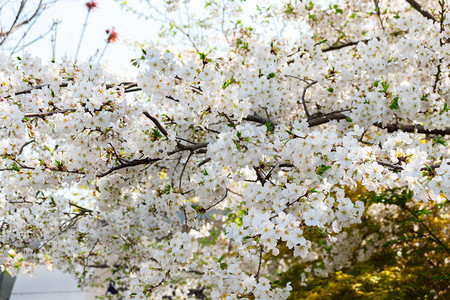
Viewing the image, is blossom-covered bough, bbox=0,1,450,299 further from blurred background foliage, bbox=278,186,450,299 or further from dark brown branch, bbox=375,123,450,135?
blurred background foliage, bbox=278,186,450,299

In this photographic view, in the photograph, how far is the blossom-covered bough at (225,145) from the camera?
8.86ft

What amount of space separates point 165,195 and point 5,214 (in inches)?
113

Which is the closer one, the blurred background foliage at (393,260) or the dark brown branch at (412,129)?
the dark brown branch at (412,129)

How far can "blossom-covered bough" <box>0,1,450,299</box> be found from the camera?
2.70 meters

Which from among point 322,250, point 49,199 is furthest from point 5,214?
point 322,250

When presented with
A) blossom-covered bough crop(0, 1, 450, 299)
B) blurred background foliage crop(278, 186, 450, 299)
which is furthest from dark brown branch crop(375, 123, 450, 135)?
blurred background foliage crop(278, 186, 450, 299)

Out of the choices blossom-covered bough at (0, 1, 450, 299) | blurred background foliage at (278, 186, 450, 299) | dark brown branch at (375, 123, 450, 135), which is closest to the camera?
blossom-covered bough at (0, 1, 450, 299)

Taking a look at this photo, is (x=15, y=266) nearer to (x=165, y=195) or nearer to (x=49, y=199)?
(x=49, y=199)

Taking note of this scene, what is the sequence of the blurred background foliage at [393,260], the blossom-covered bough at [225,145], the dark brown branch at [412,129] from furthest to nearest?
1. the blurred background foliage at [393,260]
2. the dark brown branch at [412,129]
3. the blossom-covered bough at [225,145]

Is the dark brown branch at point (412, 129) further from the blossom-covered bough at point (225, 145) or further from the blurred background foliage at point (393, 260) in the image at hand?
the blurred background foliage at point (393, 260)

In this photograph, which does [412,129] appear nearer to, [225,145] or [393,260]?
[393,260]

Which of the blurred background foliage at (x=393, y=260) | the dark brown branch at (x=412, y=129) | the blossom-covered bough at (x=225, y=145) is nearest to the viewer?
the blossom-covered bough at (x=225, y=145)

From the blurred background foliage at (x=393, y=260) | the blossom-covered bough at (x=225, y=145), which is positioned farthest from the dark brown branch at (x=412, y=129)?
Result: the blurred background foliage at (x=393, y=260)

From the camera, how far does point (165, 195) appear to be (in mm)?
3666
